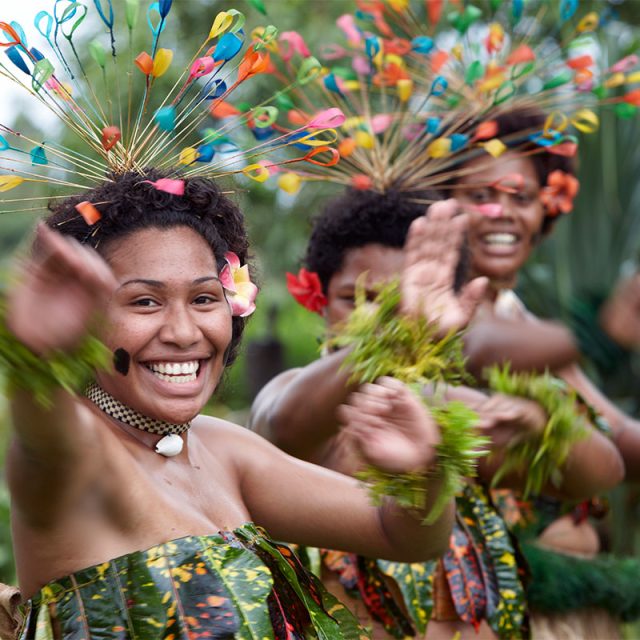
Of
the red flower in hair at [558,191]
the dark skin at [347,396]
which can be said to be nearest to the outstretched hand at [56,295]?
the dark skin at [347,396]

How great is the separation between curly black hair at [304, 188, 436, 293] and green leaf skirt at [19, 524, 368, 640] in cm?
142

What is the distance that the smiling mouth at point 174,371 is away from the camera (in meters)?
2.21

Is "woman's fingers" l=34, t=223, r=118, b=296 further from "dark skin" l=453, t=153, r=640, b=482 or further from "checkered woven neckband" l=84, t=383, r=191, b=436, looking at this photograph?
"dark skin" l=453, t=153, r=640, b=482

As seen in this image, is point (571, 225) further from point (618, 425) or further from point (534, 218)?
point (618, 425)

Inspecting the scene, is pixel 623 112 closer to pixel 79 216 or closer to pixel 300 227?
pixel 79 216

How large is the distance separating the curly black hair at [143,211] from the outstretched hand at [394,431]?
0.47 metres

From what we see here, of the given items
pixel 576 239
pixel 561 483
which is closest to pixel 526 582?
pixel 561 483

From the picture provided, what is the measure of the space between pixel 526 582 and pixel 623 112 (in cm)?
158

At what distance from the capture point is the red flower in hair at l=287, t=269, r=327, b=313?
3.39m

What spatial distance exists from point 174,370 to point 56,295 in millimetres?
545

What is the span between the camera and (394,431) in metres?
2.22

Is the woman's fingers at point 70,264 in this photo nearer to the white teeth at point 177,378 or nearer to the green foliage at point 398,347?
the white teeth at point 177,378

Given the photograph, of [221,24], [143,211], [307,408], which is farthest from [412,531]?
[221,24]

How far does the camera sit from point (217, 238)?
2.40 m
